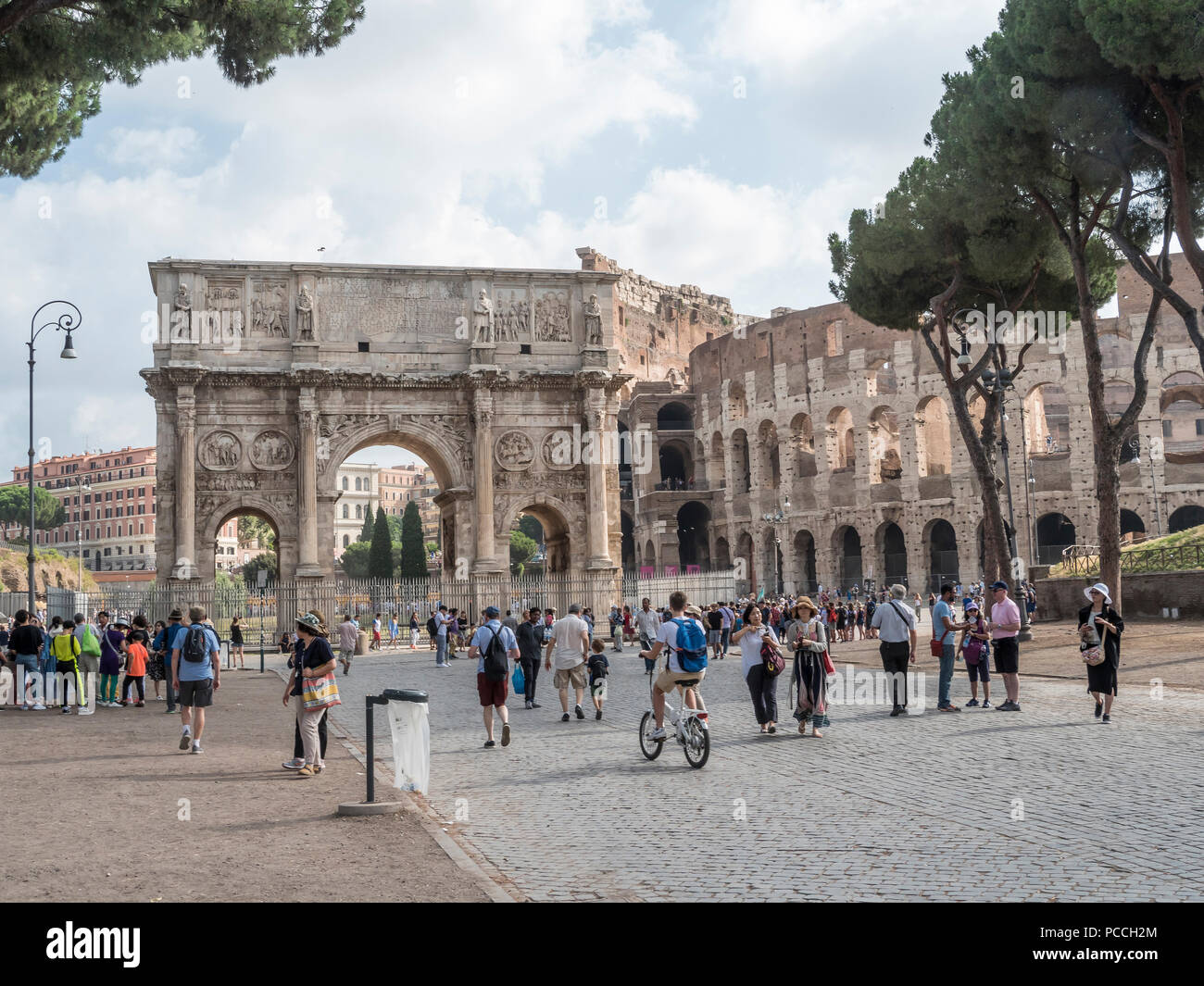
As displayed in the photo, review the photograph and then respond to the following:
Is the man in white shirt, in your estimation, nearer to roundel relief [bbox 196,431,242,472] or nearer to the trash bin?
the trash bin

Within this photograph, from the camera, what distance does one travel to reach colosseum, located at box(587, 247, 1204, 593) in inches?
1820

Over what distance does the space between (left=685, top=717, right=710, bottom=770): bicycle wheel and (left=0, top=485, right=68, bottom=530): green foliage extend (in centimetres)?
9481

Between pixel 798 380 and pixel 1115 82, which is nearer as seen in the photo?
pixel 1115 82

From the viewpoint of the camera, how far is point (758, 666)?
10859 millimetres

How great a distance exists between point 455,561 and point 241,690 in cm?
1282

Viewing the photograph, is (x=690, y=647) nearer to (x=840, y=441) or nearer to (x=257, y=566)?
(x=840, y=441)

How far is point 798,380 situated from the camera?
54.3 m

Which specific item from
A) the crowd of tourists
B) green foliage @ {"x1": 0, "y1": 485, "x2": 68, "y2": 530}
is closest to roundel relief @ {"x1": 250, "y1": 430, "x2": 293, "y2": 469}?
the crowd of tourists

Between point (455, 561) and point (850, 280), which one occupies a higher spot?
point (850, 280)

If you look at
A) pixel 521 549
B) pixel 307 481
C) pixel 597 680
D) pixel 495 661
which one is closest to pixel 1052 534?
pixel 307 481

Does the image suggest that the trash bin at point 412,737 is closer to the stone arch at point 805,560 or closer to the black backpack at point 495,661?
the black backpack at point 495,661

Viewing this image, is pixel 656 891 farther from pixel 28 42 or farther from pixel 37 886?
pixel 28 42
